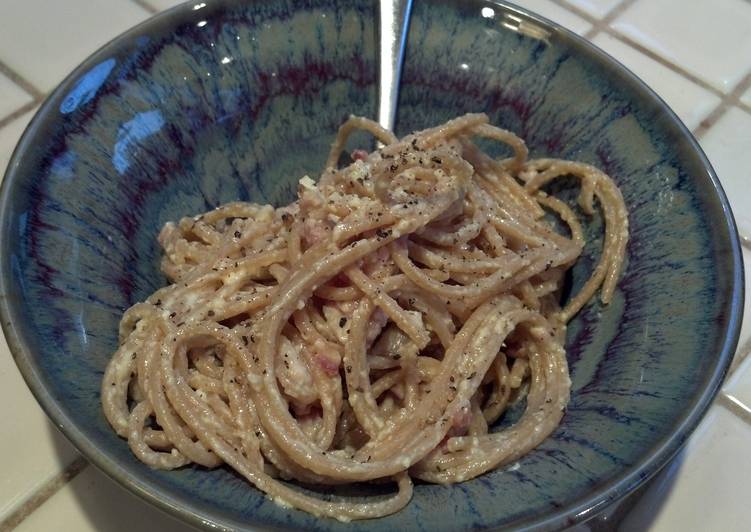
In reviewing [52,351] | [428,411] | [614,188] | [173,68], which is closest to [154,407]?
[52,351]

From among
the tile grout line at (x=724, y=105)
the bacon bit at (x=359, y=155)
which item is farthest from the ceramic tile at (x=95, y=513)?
the tile grout line at (x=724, y=105)

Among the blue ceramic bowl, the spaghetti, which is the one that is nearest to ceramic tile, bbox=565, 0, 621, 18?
the blue ceramic bowl

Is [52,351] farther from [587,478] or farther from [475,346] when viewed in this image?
[587,478]

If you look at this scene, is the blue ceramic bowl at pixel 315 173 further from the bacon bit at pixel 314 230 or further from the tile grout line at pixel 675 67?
the tile grout line at pixel 675 67

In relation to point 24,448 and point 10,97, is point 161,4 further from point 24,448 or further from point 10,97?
point 24,448

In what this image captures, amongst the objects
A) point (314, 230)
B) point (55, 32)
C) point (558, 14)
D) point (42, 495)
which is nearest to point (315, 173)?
point (314, 230)

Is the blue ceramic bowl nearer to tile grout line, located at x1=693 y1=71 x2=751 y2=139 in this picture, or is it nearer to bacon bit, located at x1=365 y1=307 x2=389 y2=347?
bacon bit, located at x1=365 y1=307 x2=389 y2=347
